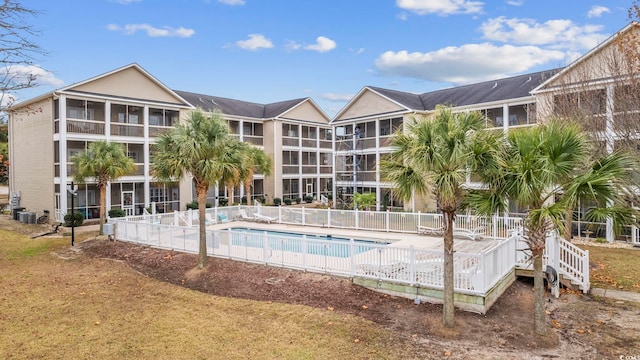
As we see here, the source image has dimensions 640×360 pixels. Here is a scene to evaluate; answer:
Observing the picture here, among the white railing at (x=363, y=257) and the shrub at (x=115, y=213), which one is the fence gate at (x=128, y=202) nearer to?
the shrub at (x=115, y=213)

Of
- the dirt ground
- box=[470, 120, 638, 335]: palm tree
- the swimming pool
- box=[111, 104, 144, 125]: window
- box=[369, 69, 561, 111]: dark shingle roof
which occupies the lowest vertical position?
the dirt ground

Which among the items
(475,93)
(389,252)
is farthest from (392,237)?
(475,93)

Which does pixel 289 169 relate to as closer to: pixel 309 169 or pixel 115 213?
pixel 309 169

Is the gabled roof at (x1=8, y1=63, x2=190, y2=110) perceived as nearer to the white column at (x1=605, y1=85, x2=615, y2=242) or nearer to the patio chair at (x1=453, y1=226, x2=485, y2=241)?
the patio chair at (x1=453, y1=226, x2=485, y2=241)

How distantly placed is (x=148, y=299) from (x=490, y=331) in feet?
29.0

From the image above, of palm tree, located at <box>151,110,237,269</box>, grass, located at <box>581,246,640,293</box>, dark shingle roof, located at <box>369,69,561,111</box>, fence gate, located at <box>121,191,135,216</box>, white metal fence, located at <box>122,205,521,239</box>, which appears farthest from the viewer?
fence gate, located at <box>121,191,135,216</box>

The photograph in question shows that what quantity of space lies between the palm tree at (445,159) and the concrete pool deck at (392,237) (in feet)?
16.5

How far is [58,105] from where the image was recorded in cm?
2442

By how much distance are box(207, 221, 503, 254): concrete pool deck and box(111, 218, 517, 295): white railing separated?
2.42 m

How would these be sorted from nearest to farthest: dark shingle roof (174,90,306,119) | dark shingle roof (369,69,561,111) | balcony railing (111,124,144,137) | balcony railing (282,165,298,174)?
dark shingle roof (369,69,561,111)
balcony railing (111,124,144,137)
dark shingle roof (174,90,306,119)
balcony railing (282,165,298,174)

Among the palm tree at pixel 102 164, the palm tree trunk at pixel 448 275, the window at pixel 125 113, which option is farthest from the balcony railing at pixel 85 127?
the palm tree trunk at pixel 448 275

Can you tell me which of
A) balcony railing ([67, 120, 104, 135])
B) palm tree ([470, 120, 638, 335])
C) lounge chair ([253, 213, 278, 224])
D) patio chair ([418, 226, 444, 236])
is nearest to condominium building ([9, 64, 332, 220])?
balcony railing ([67, 120, 104, 135])

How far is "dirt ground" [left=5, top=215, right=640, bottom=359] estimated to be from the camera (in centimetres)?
745

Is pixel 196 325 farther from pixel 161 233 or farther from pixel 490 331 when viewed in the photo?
pixel 161 233
